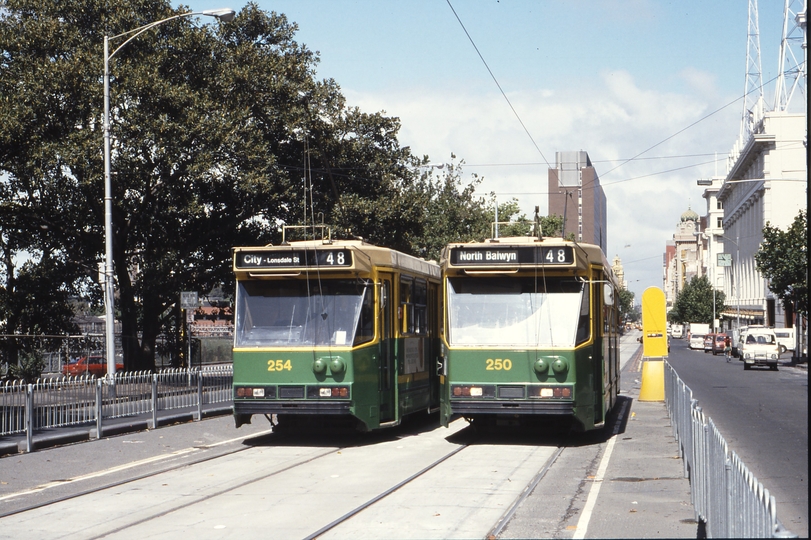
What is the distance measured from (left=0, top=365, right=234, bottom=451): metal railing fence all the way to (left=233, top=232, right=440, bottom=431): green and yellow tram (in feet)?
10.1

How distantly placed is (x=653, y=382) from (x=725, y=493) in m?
20.4

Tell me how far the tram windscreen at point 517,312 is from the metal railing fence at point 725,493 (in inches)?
191

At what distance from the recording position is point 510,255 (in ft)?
50.3

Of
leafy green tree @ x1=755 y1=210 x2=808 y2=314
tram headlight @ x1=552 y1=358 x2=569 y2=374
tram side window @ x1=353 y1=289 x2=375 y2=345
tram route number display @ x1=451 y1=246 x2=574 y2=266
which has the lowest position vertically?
tram headlight @ x1=552 y1=358 x2=569 y2=374

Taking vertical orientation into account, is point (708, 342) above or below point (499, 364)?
below

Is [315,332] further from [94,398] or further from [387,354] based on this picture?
[94,398]

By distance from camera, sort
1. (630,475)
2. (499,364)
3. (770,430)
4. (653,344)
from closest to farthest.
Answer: (630,475) < (499,364) < (770,430) < (653,344)

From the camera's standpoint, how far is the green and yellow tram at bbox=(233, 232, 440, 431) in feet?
50.3

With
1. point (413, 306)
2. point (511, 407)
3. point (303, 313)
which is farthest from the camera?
point (413, 306)

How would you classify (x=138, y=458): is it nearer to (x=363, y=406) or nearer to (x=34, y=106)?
(x=363, y=406)

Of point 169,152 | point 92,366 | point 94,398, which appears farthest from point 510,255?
point 92,366

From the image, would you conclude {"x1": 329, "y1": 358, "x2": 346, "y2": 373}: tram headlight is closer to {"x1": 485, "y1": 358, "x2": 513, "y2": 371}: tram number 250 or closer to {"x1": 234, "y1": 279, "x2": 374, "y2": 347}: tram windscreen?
{"x1": 234, "y1": 279, "x2": 374, "y2": 347}: tram windscreen

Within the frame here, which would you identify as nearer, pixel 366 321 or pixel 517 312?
pixel 517 312

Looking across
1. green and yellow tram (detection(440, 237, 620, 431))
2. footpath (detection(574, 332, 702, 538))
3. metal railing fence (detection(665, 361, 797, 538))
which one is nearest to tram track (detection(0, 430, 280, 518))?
green and yellow tram (detection(440, 237, 620, 431))
